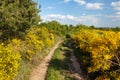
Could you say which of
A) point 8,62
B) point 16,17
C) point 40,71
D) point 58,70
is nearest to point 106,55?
point 58,70

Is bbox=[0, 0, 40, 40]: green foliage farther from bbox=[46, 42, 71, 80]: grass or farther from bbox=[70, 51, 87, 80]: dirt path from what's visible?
bbox=[70, 51, 87, 80]: dirt path

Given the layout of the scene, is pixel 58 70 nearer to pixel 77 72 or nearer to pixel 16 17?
pixel 77 72

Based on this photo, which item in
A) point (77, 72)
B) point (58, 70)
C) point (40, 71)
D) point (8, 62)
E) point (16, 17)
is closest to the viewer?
point (8, 62)

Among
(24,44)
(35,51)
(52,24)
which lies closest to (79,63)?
(35,51)

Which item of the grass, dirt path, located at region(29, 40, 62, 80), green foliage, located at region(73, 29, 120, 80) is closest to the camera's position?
green foliage, located at region(73, 29, 120, 80)

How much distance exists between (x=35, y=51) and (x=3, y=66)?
2408cm

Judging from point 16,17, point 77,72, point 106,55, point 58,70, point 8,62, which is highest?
point 16,17

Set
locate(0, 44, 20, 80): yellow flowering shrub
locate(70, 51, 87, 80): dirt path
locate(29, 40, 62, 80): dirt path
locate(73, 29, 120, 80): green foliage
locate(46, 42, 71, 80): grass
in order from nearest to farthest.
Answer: locate(0, 44, 20, 80): yellow flowering shrub → locate(73, 29, 120, 80): green foliage → locate(29, 40, 62, 80): dirt path → locate(46, 42, 71, 80): grass → locate(70, 51, 87, 80): dirt path

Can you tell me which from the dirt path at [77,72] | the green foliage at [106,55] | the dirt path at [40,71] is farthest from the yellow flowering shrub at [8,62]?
the dirt path at [77,72]

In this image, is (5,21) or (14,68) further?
(5,21)

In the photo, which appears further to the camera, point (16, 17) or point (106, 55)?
point (16, 17)

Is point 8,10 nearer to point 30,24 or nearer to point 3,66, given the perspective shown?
point 30,24

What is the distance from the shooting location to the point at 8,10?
1522 inches

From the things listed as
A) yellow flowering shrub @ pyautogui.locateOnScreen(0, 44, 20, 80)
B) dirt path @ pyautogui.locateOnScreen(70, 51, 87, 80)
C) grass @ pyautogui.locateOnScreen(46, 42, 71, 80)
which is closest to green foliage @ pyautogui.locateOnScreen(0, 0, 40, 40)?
grass @ pyautogui.locateOnScreen(46, 42, 71, 80)
